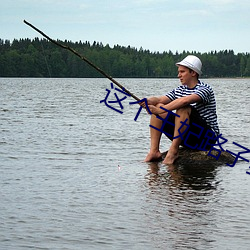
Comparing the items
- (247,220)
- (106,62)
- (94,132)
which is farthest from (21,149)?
(106,62)

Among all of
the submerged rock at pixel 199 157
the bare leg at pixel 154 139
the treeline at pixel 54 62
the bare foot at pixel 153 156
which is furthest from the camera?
the treeline at pixel 54 62

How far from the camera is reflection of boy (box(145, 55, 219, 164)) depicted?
891cm

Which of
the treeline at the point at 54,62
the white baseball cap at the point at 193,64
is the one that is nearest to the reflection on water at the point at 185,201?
the white baseball cap at the point at 193,64

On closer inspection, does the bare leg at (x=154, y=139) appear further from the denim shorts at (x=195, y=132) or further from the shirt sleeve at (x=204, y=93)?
the shirt sleeve at (x=204, y=93)

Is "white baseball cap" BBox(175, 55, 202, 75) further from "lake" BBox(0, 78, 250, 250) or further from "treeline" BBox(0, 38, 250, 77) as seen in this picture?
"treeline" BBox(0, 38, 250, 77)

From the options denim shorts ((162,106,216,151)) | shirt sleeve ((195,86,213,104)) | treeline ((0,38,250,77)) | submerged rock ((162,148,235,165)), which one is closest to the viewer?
shirt sleeve ((195,86,213,104))

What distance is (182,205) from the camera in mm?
6570

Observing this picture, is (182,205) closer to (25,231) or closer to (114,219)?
(114,219)

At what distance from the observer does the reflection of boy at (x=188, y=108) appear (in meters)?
8.91

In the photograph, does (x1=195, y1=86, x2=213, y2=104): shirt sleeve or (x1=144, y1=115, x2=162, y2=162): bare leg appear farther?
(x1=144, y1=115, x2=162, y2=162): bare leg

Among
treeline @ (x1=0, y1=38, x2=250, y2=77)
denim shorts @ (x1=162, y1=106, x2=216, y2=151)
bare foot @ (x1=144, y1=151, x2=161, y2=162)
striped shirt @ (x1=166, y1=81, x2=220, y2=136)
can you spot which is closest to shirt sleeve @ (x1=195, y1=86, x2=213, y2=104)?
striped shirt @ (x1=166, y1=81, x2=220, y2=136)

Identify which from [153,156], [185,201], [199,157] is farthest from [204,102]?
[185,201]

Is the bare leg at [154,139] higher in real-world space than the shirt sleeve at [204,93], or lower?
lower

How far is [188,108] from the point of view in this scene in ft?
29.5
